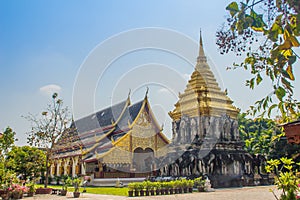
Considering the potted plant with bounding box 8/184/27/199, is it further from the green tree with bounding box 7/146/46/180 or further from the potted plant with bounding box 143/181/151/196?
the green tree with bounding box 7/146/46/180

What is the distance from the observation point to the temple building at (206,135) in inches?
849

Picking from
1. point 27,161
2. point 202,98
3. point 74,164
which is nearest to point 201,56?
point 202,98

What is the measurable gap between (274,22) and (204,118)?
78.0 feet

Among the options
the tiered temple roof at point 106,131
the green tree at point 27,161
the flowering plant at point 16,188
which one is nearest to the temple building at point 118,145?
the tiered temple roof at point 106,131

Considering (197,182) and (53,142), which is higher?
(53,142)

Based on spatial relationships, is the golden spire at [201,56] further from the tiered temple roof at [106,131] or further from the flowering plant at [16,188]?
the flowering plant at [16,188]

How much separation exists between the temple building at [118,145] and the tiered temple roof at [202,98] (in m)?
3.09

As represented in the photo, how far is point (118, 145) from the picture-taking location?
84.9 feet

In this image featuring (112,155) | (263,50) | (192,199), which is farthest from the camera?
(112,155)

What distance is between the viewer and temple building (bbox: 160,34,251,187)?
70.7 feet

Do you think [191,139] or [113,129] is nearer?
[191,139]

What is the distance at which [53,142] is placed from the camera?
58.6ft

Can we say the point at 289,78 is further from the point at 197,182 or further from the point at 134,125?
the point at 134,125

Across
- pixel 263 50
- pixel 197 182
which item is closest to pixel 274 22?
pixel 263 50
